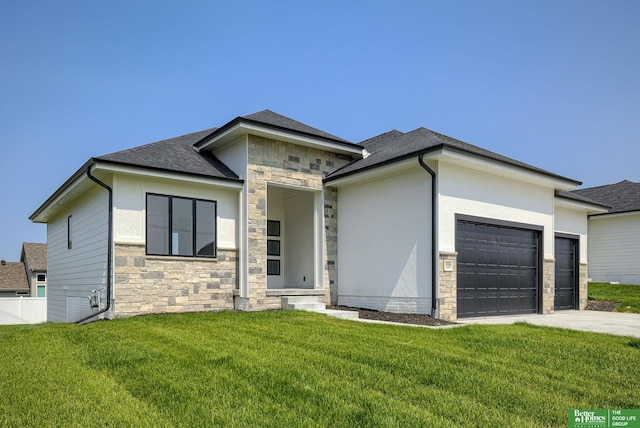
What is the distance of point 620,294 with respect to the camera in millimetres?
18000

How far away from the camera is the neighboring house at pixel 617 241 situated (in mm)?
20484

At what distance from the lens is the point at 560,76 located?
13.2 metres

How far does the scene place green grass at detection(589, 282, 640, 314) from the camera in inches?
A: 610

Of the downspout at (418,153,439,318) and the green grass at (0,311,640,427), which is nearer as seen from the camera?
the green grass at (0,311,640,427)

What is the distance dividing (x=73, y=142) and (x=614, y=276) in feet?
75.2

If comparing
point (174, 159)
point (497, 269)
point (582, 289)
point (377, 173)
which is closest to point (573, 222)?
point (582, 289)

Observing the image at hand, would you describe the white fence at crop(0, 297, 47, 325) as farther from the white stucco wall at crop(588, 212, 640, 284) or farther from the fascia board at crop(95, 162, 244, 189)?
the white stucco wall at crop(588, 212, 640, 284)

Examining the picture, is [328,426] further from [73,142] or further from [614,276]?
[614,276]

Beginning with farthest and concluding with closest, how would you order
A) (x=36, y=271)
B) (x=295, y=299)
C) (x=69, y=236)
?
(x=36, y=271)
(x=69, y=236)
(x=295, y=299)

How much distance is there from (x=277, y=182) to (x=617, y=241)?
16.9 m

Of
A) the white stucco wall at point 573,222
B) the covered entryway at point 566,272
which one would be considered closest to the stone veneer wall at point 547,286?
the covered entryway at point 566,272

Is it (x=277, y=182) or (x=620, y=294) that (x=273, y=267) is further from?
(x=620, y=294)

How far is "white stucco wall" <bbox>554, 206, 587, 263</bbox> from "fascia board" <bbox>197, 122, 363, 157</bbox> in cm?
737

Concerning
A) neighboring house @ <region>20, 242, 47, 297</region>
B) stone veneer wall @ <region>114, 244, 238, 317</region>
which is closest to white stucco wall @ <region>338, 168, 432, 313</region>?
stone veneer wall @ <region>114, 244, 238, 317</region>
